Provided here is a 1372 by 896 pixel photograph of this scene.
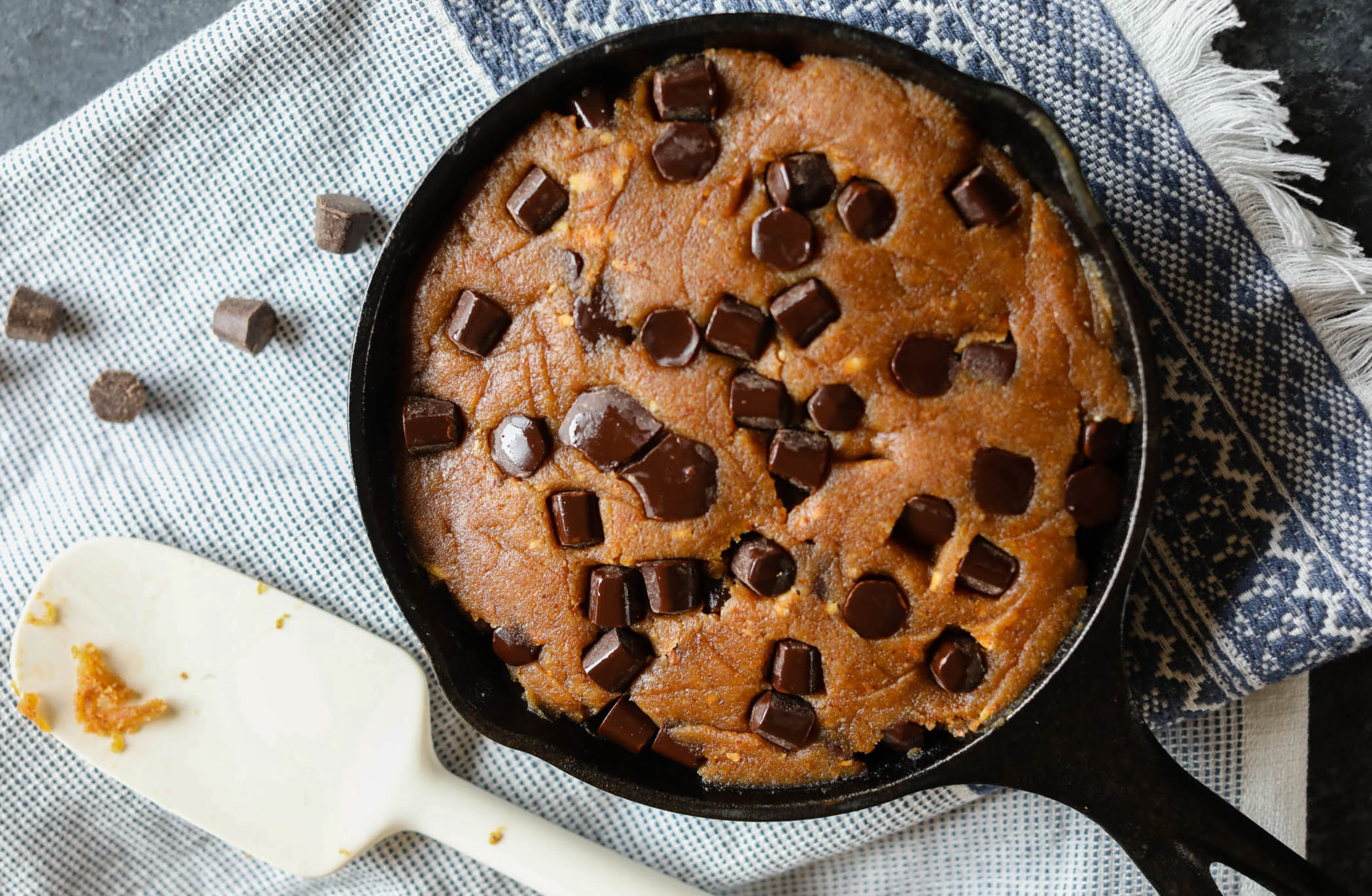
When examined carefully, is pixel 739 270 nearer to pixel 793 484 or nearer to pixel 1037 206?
pixel 793 484

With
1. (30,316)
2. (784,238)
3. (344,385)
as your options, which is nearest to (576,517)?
(784,238)

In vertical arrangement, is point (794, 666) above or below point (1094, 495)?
below

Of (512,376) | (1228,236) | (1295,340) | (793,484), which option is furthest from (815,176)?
(1295,340)

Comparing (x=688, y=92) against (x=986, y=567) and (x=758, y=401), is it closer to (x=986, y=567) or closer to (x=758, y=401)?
(x=758, y=401)

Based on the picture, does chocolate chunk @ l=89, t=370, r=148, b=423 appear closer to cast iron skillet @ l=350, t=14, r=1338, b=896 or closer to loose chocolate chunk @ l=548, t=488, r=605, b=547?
cast iron skillet @ l=350, t=14, r=1338, b=896

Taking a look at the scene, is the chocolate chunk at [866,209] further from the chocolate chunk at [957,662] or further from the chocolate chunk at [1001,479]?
the chocolate chunk at [957,662]

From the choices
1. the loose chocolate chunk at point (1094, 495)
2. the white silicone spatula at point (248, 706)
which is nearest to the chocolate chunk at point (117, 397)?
the white silicone spatula at point (248, 706)

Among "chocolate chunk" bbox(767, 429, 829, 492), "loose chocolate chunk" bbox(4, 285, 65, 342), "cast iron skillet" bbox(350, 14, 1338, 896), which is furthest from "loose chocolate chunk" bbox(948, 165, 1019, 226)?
"loose chocolate chunk" bbox(4, 285, 65, 342)
